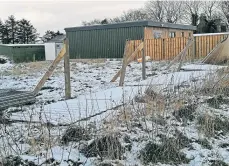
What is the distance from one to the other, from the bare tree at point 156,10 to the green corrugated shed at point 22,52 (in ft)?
90.9

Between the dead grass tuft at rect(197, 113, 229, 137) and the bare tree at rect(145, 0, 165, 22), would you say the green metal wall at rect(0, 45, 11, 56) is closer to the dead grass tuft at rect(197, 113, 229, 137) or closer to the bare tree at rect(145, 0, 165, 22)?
the dead grass tuft at rect(197, 113, 229, 137)

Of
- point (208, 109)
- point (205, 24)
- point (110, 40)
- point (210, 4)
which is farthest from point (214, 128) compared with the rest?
point (210, 4)

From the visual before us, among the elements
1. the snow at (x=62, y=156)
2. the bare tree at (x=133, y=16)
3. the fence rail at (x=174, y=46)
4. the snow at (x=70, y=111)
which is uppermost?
the bare tree at (x=133, y=16)

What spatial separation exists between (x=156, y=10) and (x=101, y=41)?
36493 millimetres

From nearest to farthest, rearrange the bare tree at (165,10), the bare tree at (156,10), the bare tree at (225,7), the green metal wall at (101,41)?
the green metal wall at (101,41) < the bare tree at (225,7) < the bare tree at (165,10) < the bare tree at (156,10)

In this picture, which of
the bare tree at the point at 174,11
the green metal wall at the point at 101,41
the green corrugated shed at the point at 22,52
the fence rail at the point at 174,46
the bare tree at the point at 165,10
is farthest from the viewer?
the bare tree at the point at 165,10

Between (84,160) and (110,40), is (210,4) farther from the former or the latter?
(84,160)

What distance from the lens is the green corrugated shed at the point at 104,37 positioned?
22.4 meters

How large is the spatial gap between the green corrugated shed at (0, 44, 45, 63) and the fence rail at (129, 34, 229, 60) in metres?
14.8

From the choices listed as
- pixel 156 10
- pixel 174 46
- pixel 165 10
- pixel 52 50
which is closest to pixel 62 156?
pixel 174 46

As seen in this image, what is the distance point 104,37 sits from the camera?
23.8 metres

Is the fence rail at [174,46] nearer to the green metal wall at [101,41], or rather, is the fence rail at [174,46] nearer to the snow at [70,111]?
the green metal wall at [101,41]

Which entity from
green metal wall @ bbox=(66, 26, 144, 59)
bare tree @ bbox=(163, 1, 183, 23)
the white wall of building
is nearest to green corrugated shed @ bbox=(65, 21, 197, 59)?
green metal wall @ bbox=(66, 26, 144, 59)

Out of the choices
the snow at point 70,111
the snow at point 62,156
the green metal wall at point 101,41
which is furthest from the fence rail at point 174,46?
the snow at point 62,156
